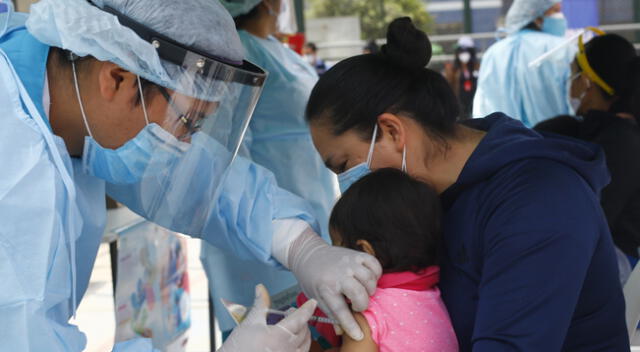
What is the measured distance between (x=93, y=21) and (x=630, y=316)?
1.17 meters

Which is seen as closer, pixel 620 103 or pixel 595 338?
pixel 595 338

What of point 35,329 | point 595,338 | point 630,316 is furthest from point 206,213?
point 630,316

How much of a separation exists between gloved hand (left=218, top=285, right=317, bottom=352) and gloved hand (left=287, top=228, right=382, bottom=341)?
8 cm

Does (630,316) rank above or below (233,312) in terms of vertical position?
below

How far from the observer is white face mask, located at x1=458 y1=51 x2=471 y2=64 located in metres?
6.79

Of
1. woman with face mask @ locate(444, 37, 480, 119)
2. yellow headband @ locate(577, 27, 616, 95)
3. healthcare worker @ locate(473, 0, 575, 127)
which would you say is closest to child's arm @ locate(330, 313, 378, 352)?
yellow headband @ locate(577, 27, 616, 95)

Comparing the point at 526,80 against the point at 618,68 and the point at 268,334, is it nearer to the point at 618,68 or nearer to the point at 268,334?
the point at 618,68

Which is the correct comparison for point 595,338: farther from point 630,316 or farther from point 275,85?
point 275,85

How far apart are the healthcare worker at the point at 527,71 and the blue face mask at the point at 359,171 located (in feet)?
6.19

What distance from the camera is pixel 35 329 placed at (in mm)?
973

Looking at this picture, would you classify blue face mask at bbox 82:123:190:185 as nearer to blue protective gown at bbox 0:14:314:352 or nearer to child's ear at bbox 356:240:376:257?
blue protective gown at bbox 0:14:314:352

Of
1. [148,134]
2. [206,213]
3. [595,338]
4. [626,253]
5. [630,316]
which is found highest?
[148,134]

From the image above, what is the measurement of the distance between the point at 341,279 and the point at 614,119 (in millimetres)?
1506

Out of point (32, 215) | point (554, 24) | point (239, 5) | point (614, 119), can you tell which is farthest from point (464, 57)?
point (32, 215)
